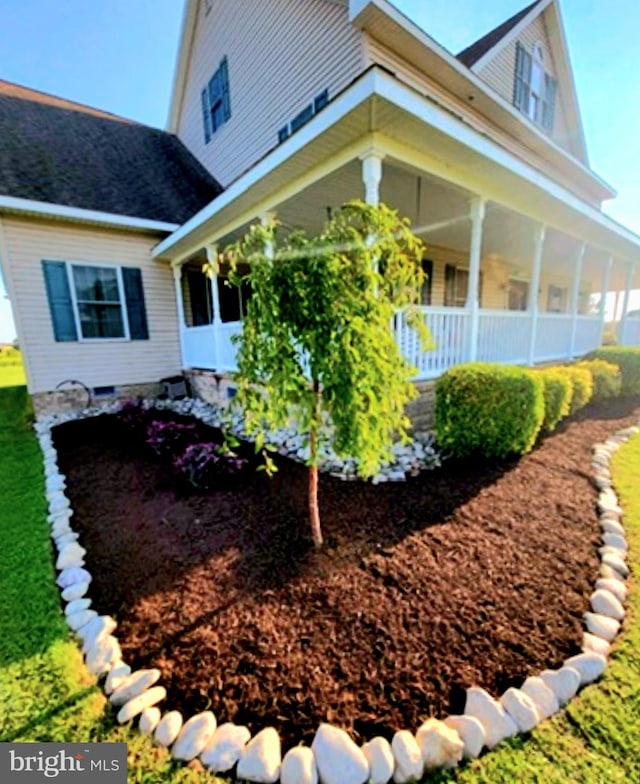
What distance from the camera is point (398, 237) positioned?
2303mm

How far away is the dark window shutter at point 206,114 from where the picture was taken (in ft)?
31.6

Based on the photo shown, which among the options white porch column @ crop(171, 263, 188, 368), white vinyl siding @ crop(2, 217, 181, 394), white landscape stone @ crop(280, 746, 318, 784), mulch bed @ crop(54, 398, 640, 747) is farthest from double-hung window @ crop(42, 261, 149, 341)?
white landscape stone @ crop(280, 746, 318, 784)

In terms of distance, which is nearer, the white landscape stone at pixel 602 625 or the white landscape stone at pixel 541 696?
the white landscape stone at pixel 541 696

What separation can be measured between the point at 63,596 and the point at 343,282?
2.59 meters

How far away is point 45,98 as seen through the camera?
943 cm

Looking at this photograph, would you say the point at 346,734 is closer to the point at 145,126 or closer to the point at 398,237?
the point at 398,237

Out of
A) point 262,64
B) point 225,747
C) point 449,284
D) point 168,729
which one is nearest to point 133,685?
point 168,729

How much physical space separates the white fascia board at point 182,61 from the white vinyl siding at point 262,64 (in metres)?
0.15

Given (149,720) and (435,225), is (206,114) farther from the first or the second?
(149,720)

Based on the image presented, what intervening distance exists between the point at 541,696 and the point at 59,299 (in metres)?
8.54

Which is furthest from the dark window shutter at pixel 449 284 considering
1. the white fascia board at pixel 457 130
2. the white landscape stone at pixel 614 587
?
the white landscape stone at pixel 614 587

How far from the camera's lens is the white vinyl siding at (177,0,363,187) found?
20.0 ft

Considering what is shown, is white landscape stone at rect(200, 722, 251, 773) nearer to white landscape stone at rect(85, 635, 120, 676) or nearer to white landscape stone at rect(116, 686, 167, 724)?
white landscape stone at rect(116, 686, 167, 724)

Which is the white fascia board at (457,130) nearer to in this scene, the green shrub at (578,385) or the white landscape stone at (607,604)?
the green shrub at (578,385)
